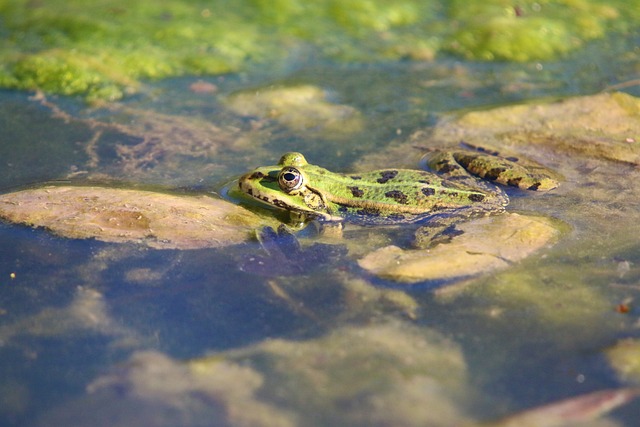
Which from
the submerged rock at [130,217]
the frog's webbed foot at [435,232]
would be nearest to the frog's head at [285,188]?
the submerged rock at [130,217]

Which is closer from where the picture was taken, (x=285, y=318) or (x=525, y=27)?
(x=285, y=318)

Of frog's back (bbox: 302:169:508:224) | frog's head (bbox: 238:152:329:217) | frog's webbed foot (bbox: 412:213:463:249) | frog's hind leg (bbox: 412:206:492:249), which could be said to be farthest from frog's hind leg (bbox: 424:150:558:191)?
frog's head (bbox: 238:152:329:217)

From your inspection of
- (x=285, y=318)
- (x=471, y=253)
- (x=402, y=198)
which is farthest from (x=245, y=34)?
(x=285, y=318)

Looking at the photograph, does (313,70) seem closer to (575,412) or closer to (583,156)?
(583,156)

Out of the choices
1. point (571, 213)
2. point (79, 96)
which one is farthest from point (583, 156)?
point (79, 96)

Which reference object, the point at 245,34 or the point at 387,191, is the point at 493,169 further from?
the point at 245,34

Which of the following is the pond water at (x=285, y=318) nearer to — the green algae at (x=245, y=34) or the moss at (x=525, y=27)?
the green algae at (x=245, y=34)
